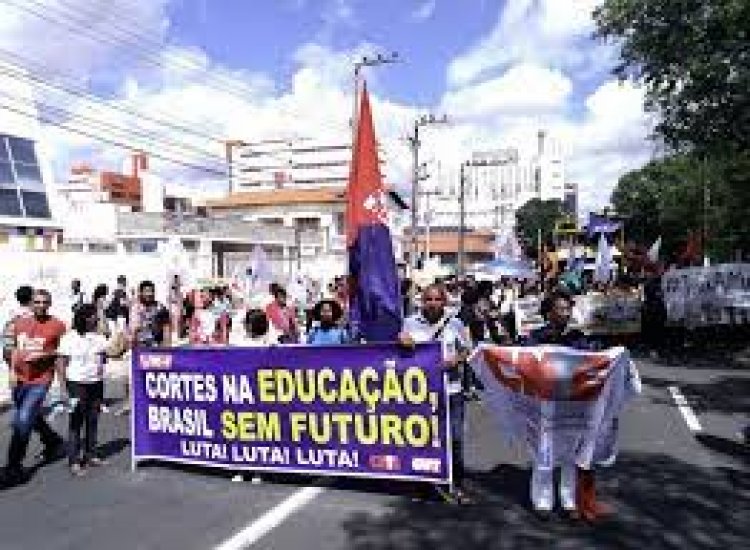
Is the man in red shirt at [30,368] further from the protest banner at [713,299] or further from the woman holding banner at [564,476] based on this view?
the protest banner at [713,299]

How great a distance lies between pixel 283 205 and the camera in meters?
104

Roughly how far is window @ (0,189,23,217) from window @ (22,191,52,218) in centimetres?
53

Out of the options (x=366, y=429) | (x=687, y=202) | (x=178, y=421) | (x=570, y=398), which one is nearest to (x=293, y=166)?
(x=687, y=202)

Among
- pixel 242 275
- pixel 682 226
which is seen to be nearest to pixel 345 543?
pixel 242 275

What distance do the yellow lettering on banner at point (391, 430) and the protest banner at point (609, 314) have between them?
17.9 metres

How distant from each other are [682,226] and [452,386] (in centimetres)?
6979

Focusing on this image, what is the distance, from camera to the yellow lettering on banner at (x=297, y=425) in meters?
8.73

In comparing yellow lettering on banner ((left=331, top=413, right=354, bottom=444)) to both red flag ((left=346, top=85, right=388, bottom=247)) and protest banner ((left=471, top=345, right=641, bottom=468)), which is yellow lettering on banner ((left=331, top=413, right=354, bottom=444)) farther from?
red flag ((left=346, top=85, right=388, bottom=247))

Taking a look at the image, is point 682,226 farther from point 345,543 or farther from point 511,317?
point 345,543

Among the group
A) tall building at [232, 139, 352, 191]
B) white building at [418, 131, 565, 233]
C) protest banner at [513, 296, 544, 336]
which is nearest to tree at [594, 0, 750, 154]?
protest banner at [513, 296, 544, 336]

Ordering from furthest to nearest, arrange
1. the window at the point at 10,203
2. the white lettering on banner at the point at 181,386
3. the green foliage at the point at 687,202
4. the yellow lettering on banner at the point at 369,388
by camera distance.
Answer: the window at the point at 10,203 → the green foliage at the point at 687,202 → the white lettering on banner at the point at 181,386 → the yellow lettering on banner at the point at 369,388

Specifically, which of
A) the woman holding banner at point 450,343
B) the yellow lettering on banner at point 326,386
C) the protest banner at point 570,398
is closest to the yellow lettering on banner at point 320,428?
the yellow lettering on banner at point 326,386

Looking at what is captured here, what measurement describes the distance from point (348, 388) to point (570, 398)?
1727mm

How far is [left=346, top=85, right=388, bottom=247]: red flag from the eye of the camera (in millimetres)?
9242
